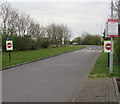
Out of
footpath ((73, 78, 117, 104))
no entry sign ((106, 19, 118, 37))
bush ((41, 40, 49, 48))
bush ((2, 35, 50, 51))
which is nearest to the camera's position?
footpath ((73, 78, 117, 104))

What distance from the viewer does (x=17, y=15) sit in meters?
35.7

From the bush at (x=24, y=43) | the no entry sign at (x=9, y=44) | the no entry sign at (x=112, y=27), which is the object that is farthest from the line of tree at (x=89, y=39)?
the no entry sign at (x=112, y=27)

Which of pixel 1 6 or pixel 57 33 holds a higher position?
pixel 1 6

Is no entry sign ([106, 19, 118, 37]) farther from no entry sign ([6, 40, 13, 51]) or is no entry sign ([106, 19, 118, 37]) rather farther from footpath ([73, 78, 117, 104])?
no entry sign ([6, 40, 13, 51])

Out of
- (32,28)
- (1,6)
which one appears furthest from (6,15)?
(32,28)

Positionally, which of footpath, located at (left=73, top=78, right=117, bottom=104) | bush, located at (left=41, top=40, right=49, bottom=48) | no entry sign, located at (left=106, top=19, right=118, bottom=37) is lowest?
footpath, located at (left=73, top=78, right=117, bottom=104)

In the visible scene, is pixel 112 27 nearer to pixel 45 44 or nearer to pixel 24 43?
pixel 24 43

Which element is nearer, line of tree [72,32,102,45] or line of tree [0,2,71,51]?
line of tree [0,2,71,51]

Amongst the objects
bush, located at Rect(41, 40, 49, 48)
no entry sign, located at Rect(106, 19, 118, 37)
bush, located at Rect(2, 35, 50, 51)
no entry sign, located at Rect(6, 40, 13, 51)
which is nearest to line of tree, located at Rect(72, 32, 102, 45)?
bush, located at Rect(41, 40, 49, 48)

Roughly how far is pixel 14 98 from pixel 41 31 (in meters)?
40.1

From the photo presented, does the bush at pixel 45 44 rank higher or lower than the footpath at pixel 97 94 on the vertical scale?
higher

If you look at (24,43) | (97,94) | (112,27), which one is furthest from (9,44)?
(24,43)

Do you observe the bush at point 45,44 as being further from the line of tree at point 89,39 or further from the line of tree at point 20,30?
the line of tree at point 89,39

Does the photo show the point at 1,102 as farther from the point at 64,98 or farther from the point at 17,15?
the point at 17,15
